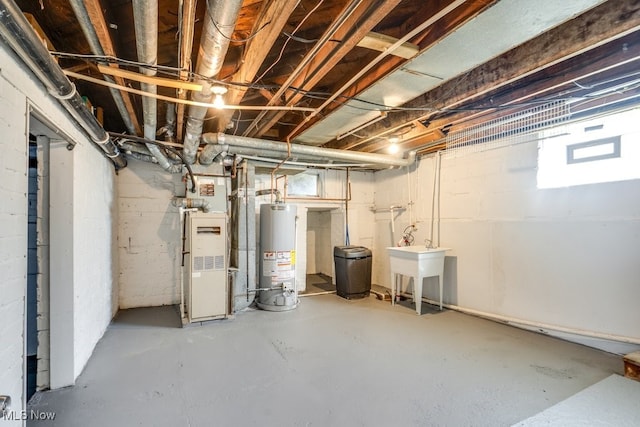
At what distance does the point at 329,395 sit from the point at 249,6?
250 cm

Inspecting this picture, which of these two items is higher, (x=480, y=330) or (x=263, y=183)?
(x=263, y=183)

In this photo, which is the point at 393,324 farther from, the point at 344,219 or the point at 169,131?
the point at 169,131

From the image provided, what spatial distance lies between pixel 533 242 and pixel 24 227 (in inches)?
164

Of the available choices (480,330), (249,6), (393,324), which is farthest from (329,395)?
(249,6)

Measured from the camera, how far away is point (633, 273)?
260 centimetres

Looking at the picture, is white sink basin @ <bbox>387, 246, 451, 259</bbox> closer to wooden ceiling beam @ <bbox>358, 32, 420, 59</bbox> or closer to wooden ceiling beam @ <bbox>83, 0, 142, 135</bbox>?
wooden ceiling beam @ <bbox>358, 32, 420, 59</bbox>

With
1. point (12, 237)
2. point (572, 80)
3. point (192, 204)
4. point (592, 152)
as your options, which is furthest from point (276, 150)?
point (592, 152)

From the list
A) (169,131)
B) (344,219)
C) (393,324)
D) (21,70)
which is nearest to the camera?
(21,70)

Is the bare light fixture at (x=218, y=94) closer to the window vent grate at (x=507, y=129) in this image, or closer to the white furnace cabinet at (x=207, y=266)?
the white furnace cabinet at (x=207, y=266)

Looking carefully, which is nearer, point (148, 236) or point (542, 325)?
point (542, 325)

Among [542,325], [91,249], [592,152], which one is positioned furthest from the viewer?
[542,325]

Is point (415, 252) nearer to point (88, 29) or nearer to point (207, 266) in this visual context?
point (207, 266)

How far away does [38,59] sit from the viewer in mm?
1434

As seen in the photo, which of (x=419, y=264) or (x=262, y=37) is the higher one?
(x=262, y=37)
